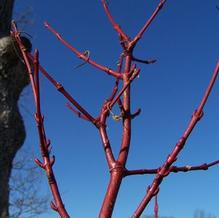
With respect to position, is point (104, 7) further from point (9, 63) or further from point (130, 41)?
point (9, 63)

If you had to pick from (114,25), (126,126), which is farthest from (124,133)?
(114,25)

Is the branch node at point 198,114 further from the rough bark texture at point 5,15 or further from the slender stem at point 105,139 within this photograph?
the rough bark texture at point 5,15

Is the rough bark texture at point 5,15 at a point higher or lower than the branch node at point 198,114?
higher

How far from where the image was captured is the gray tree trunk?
11.5ft

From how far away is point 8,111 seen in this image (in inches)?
143

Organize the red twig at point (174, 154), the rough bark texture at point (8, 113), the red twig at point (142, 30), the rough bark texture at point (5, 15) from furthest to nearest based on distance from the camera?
1. the rough bark texture at point (5, 15)
2. the rough bark texture at point (8, 113)
3. the red twig at point (142, 30)
4. the red twig at point (174, 154)

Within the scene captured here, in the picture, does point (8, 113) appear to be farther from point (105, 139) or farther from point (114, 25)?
point (105, 139)

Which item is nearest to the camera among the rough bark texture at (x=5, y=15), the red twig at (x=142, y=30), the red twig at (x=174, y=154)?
the red twig at (x=174, y=154)

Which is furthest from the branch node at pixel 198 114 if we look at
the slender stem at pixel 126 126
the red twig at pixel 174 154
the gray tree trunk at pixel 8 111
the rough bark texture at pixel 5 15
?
the rough bark texture at pixel 5 15

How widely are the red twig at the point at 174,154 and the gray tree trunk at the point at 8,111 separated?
9.20ft

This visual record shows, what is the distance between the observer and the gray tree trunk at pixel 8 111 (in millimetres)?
3494

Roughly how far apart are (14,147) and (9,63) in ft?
1.98

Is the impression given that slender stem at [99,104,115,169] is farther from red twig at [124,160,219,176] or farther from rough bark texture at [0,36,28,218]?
rough bark texture at [0,36,28,218]

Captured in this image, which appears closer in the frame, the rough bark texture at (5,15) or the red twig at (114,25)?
the red twig at (114,25)
